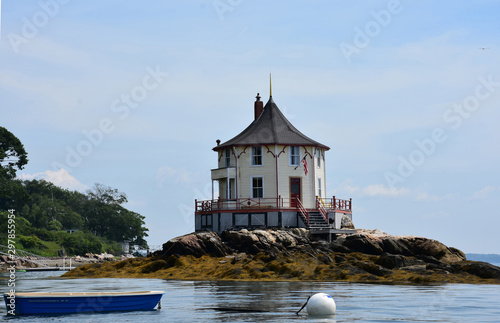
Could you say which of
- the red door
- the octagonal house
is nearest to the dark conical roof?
the octagonal house

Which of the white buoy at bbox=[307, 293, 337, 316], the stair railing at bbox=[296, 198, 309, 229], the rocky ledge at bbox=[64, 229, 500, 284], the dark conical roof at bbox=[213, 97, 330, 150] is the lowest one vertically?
the white buoy at bbox=[307, 293, 337, 316]

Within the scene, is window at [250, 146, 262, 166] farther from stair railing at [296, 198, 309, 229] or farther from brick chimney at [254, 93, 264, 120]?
brick chimney at [254, 93, 264, 120]

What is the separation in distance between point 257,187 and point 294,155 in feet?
12.8

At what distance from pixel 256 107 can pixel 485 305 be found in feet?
124

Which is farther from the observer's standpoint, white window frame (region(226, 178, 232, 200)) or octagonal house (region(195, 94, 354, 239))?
white window frame (region(226, 178, 232, 200))

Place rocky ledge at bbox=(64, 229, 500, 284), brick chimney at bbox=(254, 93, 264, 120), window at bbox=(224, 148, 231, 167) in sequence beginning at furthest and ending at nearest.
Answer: brick chimney at bbox=(254, 93, 264, 120)
window at bbox=(224, 148, 231, 167)
rocky ledge at bbox=(64, 229, 500, 284)

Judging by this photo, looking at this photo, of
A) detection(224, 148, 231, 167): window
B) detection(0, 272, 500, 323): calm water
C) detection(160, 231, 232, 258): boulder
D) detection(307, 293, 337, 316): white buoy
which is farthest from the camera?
detection(224, 148, 231, 167): window

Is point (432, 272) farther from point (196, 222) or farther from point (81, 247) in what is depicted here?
point (81, 247)

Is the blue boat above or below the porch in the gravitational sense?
below

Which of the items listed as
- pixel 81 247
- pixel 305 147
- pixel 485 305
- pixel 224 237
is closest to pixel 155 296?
pixel 485 305

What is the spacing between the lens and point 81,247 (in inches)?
3920

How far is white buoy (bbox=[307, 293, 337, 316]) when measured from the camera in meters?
25.9

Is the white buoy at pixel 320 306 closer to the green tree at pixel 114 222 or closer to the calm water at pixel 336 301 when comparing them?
the calm water at pixel 336 301

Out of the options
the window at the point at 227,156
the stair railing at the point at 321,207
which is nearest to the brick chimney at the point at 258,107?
the window at the point at 227,156
